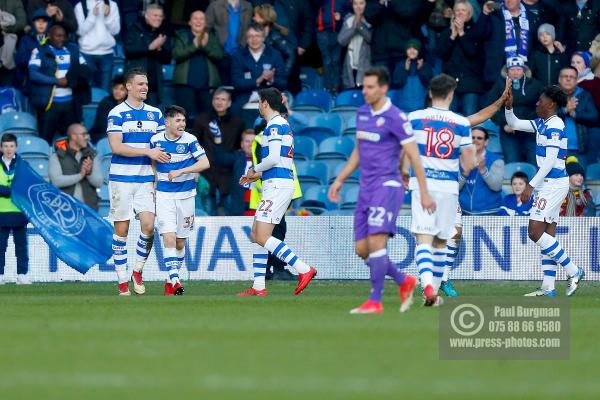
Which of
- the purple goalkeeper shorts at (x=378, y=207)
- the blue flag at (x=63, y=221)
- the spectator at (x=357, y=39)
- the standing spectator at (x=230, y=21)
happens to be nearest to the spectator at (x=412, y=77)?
the spectator at (x=357, y=39)

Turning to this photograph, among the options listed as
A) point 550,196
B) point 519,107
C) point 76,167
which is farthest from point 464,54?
point 550,196

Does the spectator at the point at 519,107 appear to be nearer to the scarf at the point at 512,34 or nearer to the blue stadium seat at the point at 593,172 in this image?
the scarf at the point at 512,34

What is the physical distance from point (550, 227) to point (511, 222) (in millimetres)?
3908

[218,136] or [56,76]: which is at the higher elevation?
[56,76]

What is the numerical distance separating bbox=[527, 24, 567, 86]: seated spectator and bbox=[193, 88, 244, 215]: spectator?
509cm

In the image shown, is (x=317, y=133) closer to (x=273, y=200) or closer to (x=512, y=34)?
(x=512, y=34)

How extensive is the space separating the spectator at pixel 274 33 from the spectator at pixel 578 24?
15.8ft

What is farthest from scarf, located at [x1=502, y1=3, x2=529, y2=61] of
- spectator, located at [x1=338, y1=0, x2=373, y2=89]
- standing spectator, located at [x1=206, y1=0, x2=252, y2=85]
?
standing spectator, located at [x1=206, y1=0, x2=252, y2=85]

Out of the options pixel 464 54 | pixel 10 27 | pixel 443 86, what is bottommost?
pixel 443 86

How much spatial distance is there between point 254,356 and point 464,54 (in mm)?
14519

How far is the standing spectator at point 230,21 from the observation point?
24.8 meters

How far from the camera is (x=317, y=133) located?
25.0 m

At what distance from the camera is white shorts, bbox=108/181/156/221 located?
54.8 ft

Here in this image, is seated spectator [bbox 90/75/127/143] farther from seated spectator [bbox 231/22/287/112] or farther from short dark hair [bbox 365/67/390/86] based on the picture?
short dark hair [bbox 365/67/390/86]
